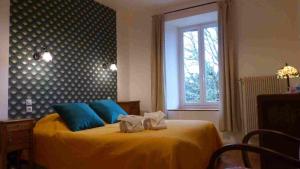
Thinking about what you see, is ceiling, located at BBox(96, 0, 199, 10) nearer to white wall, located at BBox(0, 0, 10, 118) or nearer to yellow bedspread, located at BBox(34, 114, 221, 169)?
white wall, located at BBox(0, 0, 10, 118)

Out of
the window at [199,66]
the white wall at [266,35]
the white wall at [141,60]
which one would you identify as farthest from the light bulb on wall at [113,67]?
the white wall at [266,35]

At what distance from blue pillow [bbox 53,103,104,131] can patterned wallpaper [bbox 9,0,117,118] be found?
0.41 metres

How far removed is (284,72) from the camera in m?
3.36

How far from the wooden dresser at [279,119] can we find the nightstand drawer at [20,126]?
8.71ft

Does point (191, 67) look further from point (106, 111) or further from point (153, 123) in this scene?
point (153, 123)

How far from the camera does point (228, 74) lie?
160 inches

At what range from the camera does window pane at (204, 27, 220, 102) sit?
4.68 m

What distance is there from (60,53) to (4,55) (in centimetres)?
81

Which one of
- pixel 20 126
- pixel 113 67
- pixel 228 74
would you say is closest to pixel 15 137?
pixel 20 126

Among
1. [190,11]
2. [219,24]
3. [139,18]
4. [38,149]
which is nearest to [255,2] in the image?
[219,24]

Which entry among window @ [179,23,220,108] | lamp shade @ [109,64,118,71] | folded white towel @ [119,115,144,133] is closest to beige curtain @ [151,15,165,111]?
window @ [179,23,220,108]

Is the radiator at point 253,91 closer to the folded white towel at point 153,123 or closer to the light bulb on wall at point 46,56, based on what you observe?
the folded white towel at point 153,123

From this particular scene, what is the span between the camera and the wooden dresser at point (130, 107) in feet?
14.7

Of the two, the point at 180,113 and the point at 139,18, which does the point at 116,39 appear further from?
the point at 180,113
